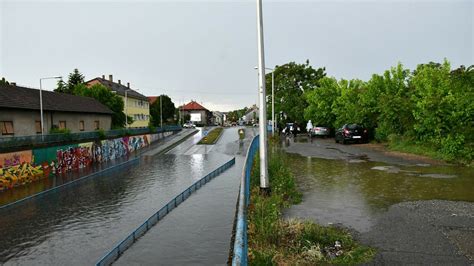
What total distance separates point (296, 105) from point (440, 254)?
46.7 metres

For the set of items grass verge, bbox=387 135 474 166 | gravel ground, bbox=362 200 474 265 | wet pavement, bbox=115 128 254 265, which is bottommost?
wet pavement, bbox=115 128 254 265

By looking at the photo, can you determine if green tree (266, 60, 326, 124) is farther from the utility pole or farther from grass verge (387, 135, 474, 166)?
the utility pole

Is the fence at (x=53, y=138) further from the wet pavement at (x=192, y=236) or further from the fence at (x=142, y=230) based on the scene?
the wet pavement at (x=192, y=236)

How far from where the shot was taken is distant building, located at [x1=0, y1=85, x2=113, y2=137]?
86.7ft

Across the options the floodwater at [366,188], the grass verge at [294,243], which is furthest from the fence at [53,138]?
the grass verge at [294,243]

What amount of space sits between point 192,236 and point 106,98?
4447 cm

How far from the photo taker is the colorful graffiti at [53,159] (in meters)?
18.9

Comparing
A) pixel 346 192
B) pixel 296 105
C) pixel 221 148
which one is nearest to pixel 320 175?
pixel 346 192

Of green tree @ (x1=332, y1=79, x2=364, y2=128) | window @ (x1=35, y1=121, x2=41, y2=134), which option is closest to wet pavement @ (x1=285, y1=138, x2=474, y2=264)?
green tree @ (x1=332, y1=79, x2=364, y2=128)

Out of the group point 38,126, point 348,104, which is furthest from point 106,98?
point 348,104

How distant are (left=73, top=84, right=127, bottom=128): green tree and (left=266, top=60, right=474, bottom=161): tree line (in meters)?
27.7

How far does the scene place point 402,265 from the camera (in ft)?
19.2

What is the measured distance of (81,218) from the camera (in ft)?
38.7

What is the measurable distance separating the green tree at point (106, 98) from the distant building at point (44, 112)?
5.82m
